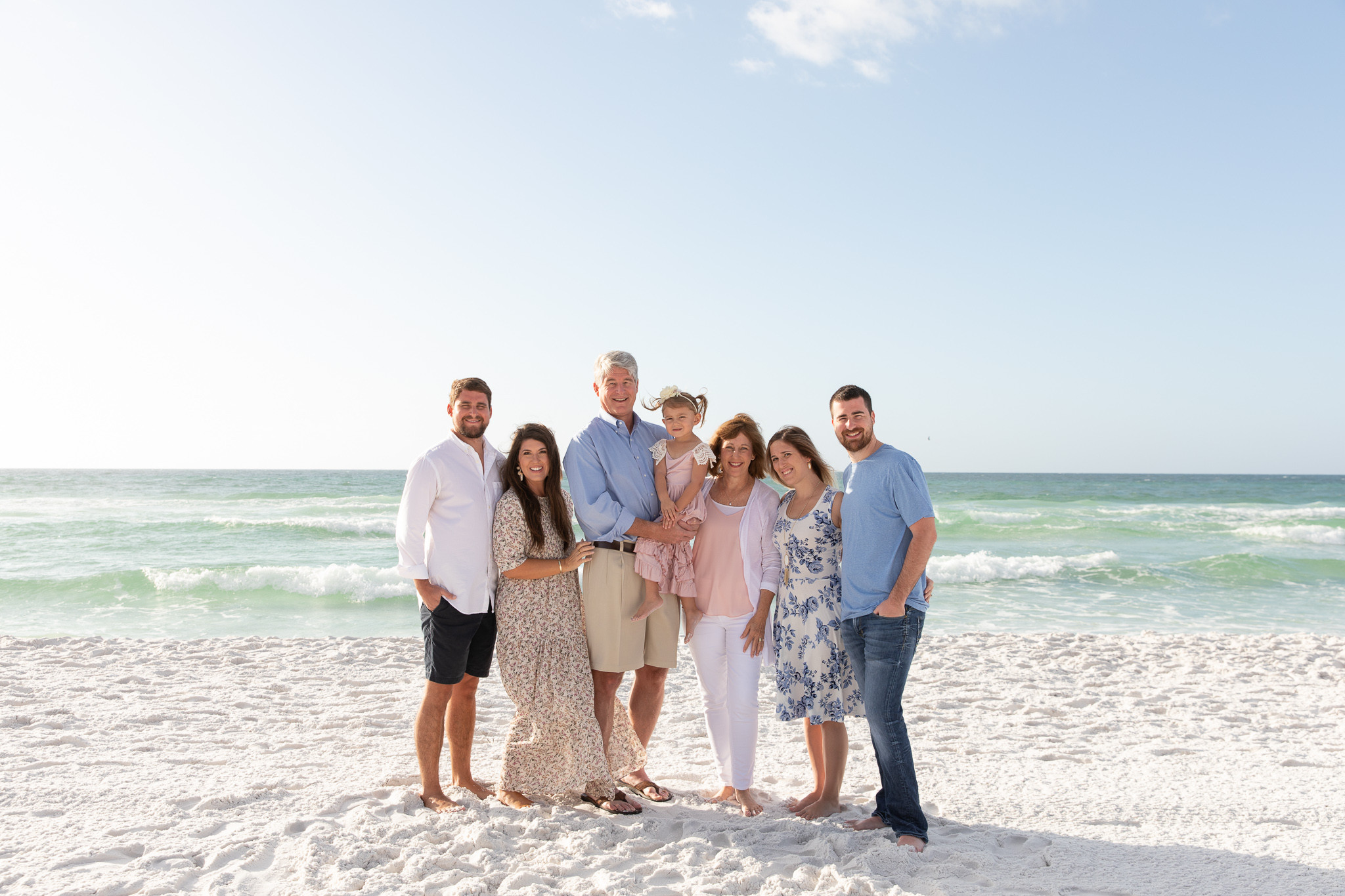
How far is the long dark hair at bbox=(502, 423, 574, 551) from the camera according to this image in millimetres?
3484

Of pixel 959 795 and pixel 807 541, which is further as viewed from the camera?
pixel 959 795

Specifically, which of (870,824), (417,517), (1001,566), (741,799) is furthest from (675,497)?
(1001,566)

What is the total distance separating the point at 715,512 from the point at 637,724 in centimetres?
113

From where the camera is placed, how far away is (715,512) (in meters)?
3.67

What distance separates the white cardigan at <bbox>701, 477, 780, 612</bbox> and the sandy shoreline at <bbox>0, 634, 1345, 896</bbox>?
1.04m

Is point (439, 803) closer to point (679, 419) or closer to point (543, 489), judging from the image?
point (543, 489)

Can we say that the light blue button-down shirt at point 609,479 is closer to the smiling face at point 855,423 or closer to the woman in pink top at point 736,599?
the woman in pink top at point 736,599

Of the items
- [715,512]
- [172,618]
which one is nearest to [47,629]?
[172,618]

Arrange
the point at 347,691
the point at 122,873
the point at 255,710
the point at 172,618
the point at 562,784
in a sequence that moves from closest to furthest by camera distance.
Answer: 1. the point at 122,873
2. the point at 562,784
3. the point at 255,710
4. the point at 347,691
5. the point at 172,618

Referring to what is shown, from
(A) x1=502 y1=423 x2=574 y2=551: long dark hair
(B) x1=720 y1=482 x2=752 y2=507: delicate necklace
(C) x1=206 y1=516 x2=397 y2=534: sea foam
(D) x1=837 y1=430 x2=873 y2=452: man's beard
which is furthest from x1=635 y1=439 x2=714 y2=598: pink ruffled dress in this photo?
(C) x1=206 y1=516 x2=397 y2=534: sea foam

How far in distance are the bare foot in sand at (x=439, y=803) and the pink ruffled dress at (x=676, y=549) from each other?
1.31 meters

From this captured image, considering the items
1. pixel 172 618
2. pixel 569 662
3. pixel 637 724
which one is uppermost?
pixel 569 662

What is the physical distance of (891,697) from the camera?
3156 millimetres

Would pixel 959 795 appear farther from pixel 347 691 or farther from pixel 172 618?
pixel 172 618
